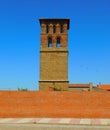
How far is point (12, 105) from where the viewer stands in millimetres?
20406

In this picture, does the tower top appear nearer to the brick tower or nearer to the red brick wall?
the brick tower

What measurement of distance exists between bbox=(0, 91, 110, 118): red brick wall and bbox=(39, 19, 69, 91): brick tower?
13801mm

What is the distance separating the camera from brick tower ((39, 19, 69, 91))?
35.2 m

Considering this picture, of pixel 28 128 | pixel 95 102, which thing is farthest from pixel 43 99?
pixel 28 128

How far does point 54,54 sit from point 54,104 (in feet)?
53.5

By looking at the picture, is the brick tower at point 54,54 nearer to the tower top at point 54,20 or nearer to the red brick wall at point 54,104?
the tower top at point 54,20

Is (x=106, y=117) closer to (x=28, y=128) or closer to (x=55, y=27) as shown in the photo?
(x=28, y=128)

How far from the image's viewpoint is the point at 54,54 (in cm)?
3619

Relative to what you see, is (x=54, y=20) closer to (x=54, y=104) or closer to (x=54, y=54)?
(x=54, y=54)

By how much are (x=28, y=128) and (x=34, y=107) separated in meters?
14.2

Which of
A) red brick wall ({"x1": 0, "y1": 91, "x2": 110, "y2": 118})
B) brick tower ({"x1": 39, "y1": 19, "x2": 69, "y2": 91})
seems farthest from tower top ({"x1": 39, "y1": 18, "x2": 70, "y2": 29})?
red brick wall ({"x1": 0, "y1": 91, "x2": 110, "y2": 118})

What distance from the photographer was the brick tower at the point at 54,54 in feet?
116

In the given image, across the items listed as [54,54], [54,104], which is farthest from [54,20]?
[54,104]

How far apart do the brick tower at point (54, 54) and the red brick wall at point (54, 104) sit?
1380 cm
